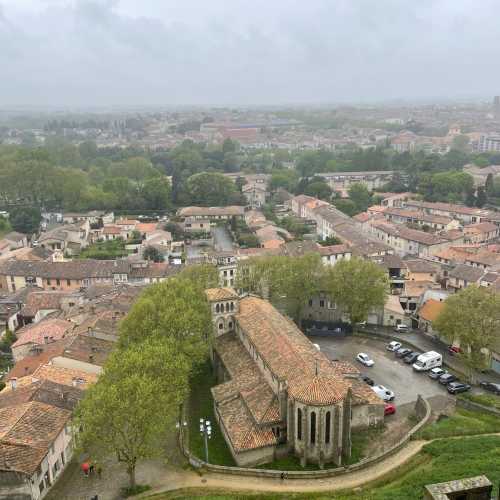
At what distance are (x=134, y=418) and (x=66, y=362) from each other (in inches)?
702

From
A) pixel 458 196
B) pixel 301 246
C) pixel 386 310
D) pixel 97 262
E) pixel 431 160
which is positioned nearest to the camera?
pixel 386 310

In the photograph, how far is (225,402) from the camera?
40656mm

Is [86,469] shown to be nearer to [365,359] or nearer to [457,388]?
[365,359]

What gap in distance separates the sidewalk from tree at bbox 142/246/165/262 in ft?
139

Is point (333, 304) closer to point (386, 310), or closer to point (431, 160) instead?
point (386, 310)

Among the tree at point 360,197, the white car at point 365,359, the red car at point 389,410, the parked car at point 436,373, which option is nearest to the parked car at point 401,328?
the white car at point 365,359

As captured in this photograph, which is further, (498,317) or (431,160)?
(431,160)

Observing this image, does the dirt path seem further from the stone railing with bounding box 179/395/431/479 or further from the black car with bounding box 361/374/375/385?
the black car with bounding box 361/374/375/385

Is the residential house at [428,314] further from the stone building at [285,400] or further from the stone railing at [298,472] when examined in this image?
the stone railing at [298,472]

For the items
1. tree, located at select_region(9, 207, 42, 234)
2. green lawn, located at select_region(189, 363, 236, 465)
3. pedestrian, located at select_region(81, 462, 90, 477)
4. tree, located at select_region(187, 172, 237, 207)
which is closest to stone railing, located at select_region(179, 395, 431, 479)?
green lawn, located at select_region(189, 363, 236, 465)

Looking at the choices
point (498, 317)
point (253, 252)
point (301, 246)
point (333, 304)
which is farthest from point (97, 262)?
point (498, 317)

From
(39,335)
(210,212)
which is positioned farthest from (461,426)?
(210,212)

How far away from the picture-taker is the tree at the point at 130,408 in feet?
103

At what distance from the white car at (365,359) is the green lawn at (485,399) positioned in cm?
968
